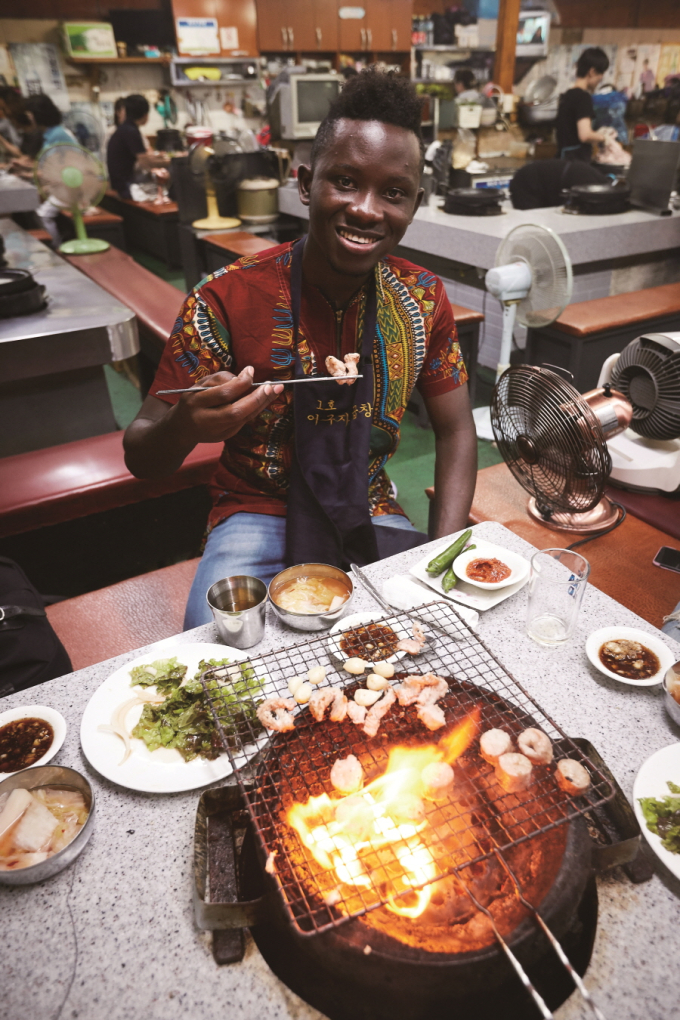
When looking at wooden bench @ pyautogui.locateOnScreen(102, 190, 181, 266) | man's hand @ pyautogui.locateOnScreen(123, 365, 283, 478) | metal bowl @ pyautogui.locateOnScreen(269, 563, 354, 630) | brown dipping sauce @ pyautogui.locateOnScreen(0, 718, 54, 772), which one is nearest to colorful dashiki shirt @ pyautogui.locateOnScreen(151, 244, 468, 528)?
man's hand @ pyautogui.locateOnScreen(123, 365, 283, 478)

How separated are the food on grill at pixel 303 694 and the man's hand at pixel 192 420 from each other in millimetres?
637

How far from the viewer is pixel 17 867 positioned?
1.02 m

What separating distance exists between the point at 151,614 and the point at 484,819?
4.25 feet

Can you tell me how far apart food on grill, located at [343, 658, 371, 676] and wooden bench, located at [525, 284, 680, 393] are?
3126 millimetres

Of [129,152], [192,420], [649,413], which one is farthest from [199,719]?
[129,152]

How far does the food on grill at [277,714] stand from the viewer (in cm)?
118

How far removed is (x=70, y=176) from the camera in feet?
17.5

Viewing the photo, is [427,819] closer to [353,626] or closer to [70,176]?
[353,626]

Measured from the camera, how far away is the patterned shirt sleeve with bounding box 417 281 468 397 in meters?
2.16

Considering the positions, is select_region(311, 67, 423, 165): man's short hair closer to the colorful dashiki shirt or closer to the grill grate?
the colorful dashiki shirt

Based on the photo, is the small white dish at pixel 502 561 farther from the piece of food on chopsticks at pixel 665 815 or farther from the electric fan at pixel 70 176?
the electric fan at pixel 70 176

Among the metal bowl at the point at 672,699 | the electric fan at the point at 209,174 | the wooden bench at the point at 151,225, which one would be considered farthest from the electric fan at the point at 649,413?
the wooden bench at the point at 151,225

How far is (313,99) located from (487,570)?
228 inches

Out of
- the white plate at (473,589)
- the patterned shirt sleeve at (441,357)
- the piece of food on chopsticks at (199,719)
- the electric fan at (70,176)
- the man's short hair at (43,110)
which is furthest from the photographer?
the man's short hair at (43,110)
